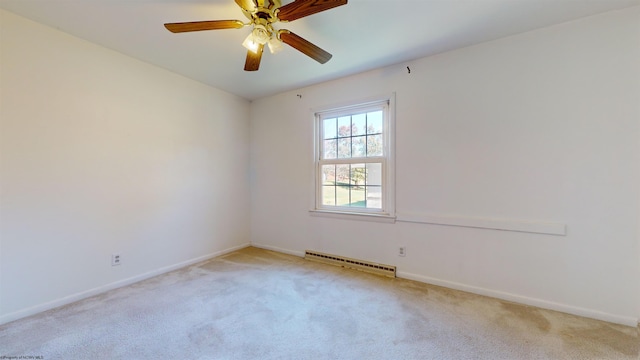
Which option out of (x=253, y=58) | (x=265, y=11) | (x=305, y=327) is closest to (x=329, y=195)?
(x=305, y=327)

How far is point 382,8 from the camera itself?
191 cm

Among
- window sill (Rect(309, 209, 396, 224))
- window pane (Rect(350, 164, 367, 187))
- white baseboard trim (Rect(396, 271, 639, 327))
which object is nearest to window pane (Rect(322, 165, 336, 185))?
window pane (Rect(350, 164, 367, 187))

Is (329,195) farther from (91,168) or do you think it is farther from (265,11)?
(91,168)

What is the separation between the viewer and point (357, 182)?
127 inches

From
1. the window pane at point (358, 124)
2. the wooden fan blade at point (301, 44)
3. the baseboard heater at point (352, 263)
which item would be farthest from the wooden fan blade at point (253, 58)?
the baseboard heater at point (352, 263)

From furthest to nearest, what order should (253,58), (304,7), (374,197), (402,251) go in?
(374,197) → (402,251) → (253,58) → (304,7)

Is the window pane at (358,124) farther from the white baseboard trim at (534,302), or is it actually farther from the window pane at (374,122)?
the white baseboard trim at (534,302)

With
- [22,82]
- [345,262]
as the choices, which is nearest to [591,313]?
[345,262]

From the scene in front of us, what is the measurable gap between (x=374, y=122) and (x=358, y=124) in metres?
0.21

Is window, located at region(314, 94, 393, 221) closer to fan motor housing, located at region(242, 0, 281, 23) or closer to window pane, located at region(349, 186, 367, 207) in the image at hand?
window pane, located at region(349, 186, 367, 207)

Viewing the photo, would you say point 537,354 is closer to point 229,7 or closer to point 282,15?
point 282,15

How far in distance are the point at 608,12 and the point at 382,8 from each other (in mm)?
1748

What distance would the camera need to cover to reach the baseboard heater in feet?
9.40

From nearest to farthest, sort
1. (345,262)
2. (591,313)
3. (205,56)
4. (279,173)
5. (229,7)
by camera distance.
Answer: (229,7)
(591,313)
(205,56)
(345,262)
(279,173)
